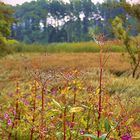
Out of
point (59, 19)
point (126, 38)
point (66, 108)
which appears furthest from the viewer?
point (59, 19)

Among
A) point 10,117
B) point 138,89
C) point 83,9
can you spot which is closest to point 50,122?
point 10,117

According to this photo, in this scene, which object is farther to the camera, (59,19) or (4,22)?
(59,19)

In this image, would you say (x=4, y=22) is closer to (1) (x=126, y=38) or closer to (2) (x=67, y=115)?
(1) (x=126, y=38)

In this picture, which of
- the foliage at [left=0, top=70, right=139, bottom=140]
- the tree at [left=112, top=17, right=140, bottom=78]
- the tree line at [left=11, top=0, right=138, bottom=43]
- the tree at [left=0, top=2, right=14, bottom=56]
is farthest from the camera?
the tree line at [left=11, top=0, right=138, bottom=43]

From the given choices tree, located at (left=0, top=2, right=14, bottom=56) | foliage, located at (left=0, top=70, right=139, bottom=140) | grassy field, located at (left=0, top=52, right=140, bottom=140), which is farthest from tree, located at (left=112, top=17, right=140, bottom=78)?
foliage, located at (left=0, top=70, right=139, bottom=140)

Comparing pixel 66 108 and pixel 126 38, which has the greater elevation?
pixel 66 108

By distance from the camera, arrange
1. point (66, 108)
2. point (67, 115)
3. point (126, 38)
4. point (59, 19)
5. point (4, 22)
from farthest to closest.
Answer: point (59, 19)
point (4, 22)
point (126, 38)
point (67, 115)
point (66, 108)

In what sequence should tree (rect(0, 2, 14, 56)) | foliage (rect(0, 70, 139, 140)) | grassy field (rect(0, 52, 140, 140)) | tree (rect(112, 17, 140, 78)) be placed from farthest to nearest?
tree (rect(0, 2, 14, 56))
tree (rect(112, 17, 140, 78))
grassy field (rect(0, 52, 140, 140))
foliage (rect(0, 70, 139, 140))

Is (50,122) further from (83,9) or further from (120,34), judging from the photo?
(83,9)

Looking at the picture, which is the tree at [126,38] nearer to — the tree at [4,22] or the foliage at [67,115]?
the tree at [4,22]

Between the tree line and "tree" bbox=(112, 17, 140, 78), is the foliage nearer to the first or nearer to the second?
"tree" bbox=(112, 17, 140, 78)

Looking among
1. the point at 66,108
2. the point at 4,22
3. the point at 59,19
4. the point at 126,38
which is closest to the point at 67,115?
the point at 66,108

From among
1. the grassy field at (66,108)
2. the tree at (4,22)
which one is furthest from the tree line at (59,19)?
the grassy field at (66,108)

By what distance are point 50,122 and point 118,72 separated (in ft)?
49.6
